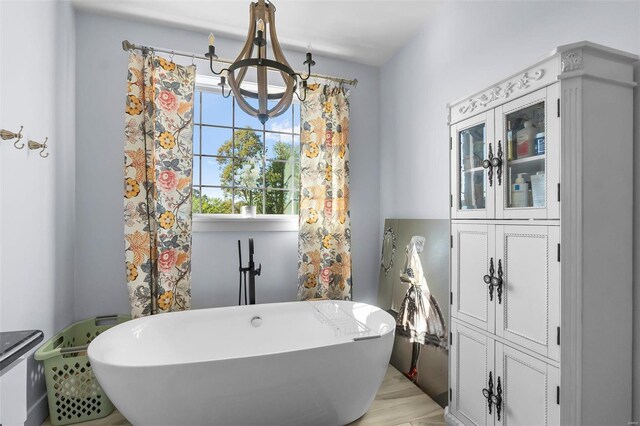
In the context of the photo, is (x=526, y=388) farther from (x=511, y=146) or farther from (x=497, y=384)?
(x=511, y=146)

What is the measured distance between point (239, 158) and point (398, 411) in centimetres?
225

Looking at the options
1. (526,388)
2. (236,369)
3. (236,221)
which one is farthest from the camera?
(236,221)

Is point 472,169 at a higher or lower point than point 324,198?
higher

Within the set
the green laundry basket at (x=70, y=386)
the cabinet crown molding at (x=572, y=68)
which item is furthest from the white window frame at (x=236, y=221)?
the cabinet crown molding at (x=572, y=68)

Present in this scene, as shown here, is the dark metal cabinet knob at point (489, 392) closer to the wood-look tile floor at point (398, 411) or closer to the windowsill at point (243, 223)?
the wood-look tile floor at point (398, 411)

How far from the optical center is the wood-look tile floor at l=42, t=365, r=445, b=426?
77.4 inches

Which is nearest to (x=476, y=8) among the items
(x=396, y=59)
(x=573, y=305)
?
(x=396, y=59)

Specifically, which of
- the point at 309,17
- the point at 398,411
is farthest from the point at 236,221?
the point at 398,411

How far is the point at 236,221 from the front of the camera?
8.80ft

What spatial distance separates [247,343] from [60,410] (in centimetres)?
111

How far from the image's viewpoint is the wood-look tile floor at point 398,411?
1967 millimetres

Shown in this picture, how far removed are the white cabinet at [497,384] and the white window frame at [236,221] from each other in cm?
154

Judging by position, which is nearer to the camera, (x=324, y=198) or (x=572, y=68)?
(x=572, y=68)

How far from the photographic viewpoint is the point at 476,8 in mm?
2062
